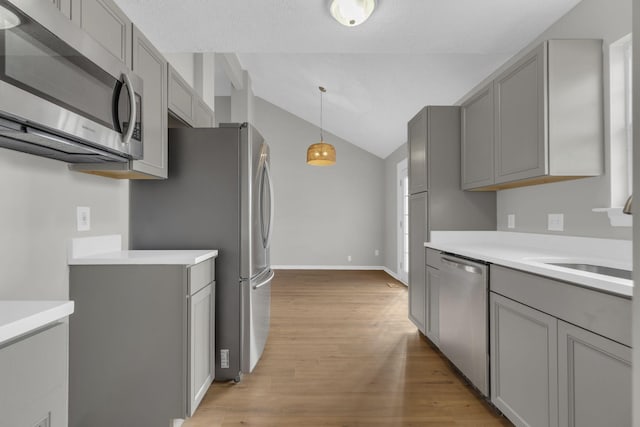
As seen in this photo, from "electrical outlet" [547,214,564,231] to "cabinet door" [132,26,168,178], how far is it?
8.22ft

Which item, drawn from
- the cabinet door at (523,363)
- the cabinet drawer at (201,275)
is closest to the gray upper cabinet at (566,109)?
the cabinet door at (523,363)

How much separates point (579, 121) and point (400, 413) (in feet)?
6.28

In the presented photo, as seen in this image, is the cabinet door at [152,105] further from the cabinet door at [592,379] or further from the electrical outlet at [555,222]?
the electrical outlet at [555,222]

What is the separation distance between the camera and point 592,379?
111cm

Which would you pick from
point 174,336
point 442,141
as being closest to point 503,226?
point 442,141

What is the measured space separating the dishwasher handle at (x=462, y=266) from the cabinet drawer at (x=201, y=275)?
160cm

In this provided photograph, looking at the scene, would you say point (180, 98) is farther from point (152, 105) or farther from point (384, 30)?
point (384, 30)

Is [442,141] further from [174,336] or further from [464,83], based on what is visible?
[174,336]

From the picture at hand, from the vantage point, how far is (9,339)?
717mm

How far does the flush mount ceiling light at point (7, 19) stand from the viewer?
828 mm

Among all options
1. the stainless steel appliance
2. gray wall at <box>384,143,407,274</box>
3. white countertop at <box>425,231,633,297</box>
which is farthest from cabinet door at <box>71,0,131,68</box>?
gray wall at <box>384,143,407,274</box>

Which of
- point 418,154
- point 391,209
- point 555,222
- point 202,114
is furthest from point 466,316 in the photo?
point 391,209

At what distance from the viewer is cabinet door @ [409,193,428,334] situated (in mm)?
2707

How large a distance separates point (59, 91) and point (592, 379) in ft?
6.87
